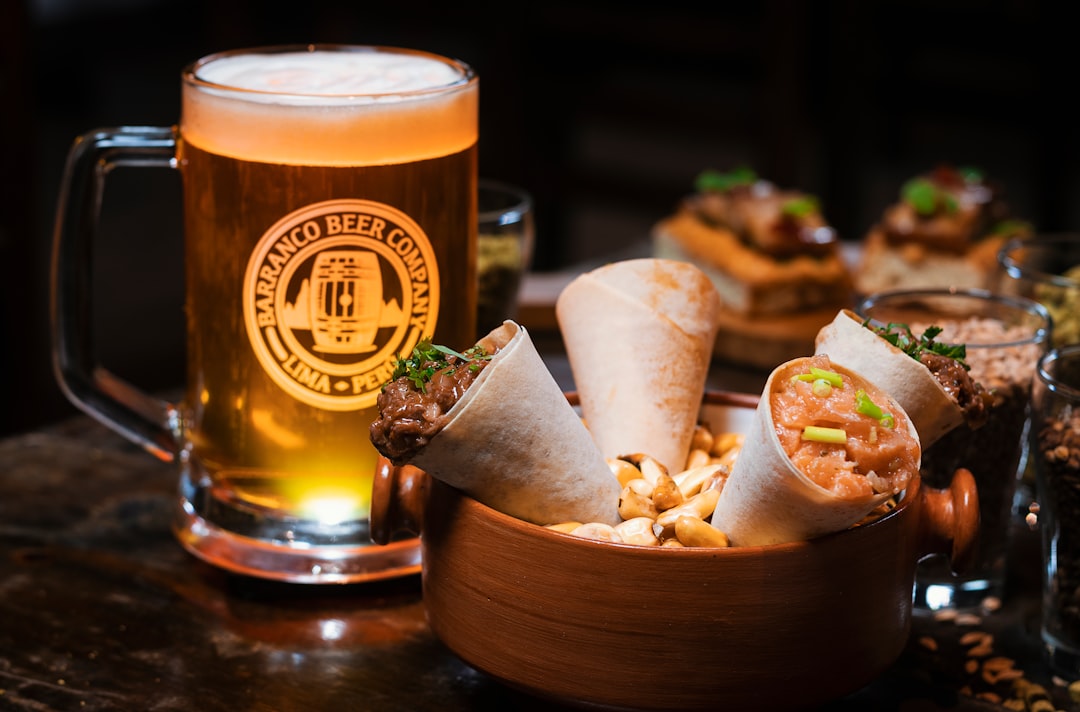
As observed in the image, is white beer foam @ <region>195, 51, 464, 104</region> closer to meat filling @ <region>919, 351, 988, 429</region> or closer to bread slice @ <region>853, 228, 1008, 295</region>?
meat filling @ <region>919, 351, 988, 429</region>

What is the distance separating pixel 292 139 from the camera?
3.42 ft

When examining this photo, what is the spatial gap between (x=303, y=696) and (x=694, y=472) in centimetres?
34

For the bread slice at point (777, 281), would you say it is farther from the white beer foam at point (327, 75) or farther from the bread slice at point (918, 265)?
the white beer foam at point (327, 75)

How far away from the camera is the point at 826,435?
797 millimetres

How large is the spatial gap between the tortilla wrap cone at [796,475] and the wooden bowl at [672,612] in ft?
0.07

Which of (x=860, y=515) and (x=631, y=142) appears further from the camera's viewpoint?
(x=631, y=142)

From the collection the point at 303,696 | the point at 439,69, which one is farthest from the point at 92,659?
the point at 439,69

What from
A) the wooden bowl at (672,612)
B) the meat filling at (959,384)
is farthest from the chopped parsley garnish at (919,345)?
the wooden bowl at (672,612)

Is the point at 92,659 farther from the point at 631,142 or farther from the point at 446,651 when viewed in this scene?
the point at 631,142

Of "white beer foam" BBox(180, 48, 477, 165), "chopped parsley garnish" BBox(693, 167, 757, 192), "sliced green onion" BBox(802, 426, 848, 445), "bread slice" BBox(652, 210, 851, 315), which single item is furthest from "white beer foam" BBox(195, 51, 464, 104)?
"chopped parsley garnish" BBox(693, 167, 757, 192)

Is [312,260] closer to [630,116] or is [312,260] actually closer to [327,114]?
[327,114]

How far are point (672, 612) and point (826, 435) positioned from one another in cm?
15

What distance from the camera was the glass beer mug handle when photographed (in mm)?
1171

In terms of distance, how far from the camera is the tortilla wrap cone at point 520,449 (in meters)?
0.85
